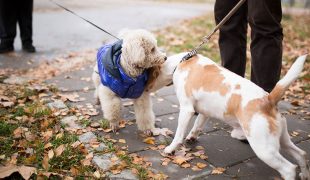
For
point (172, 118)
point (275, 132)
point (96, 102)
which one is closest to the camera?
point (275, 132)

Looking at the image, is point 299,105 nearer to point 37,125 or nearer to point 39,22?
point 37,125

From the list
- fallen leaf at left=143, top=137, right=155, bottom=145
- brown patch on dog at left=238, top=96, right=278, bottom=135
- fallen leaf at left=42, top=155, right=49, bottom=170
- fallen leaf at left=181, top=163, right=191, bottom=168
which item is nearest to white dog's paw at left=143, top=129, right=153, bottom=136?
fallen leaf at left=143, top=137, right=155, bottom=145

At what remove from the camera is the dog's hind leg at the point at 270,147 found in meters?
2.69

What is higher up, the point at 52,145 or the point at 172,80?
the point at 172,80

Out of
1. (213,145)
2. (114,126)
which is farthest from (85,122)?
(213,145)

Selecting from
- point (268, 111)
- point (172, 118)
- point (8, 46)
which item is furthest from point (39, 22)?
point (268, 111)

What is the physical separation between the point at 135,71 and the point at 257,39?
1446 millimetres

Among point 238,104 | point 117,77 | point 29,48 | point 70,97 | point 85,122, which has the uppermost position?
point 238,104

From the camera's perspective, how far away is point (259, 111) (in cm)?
277

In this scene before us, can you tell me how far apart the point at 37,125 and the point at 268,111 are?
8.33ft

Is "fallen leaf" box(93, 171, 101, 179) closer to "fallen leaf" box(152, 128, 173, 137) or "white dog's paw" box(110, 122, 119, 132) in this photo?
"white dog's paw" box(110, 122, 119, 132)

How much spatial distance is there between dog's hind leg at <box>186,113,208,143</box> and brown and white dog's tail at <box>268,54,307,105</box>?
983 millimetres

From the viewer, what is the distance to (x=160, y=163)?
3.29 metres

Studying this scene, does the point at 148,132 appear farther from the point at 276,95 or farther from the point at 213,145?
the point at 276,95
